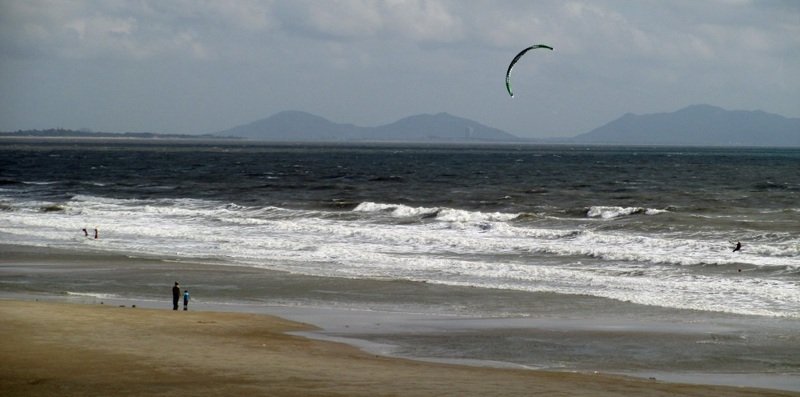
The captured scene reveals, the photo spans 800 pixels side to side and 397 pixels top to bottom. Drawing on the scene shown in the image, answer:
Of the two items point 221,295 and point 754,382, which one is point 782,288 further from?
point 221,295

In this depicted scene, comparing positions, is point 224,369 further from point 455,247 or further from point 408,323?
point 455,247

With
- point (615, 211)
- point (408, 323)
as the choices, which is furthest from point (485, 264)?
point (615, 211)

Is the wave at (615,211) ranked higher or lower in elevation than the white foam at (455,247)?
higher

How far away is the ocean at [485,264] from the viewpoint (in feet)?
63.6

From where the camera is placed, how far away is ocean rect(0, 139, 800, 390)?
1939 cm

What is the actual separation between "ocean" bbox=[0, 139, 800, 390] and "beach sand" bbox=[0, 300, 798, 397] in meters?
1.43

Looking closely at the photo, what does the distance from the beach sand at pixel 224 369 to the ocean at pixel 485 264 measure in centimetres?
143

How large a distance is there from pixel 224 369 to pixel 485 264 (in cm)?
1613

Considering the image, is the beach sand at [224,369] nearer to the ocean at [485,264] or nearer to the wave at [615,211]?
the ocean at [485,264]

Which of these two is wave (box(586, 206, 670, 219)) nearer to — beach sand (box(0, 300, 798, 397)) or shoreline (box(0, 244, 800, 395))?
shoreline (box(0, 244, 800, 395))

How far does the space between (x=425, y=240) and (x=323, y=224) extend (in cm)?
753

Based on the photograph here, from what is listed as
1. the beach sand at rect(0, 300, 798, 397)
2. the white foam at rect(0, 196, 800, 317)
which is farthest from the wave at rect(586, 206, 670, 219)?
the beach sand at rect(0, 300, 798, 397)

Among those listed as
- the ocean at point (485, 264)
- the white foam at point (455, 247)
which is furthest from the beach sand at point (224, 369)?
the white foam at point (455, 247)

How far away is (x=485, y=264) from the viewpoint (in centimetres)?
3100
